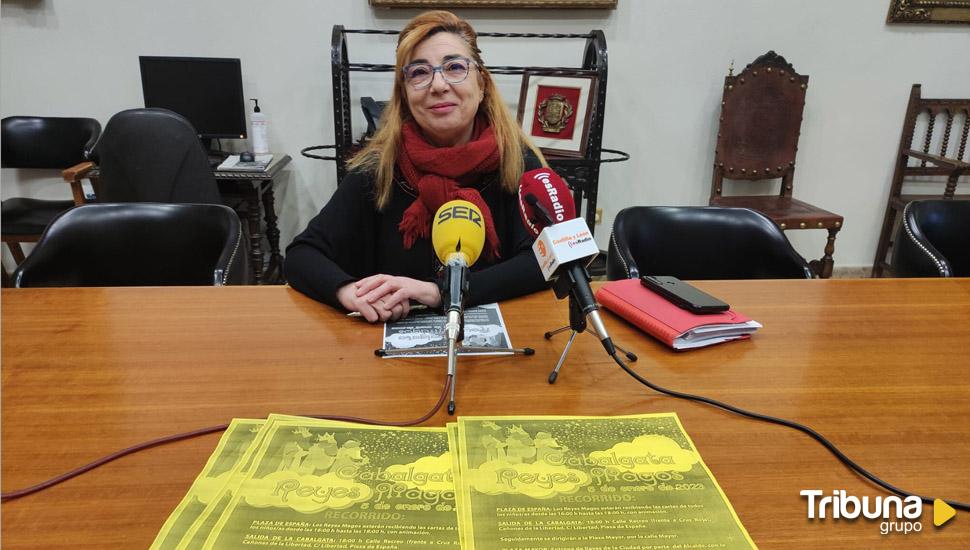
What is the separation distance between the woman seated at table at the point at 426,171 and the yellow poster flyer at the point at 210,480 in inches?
18.9

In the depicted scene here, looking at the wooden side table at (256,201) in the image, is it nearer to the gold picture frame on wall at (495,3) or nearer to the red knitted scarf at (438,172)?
the gold picture frame on wall at (495,3)

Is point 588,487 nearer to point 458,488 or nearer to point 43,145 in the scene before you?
point 458,488

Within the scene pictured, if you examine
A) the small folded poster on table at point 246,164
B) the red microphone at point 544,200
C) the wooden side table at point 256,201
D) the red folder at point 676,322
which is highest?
the red microphone at point 544,200

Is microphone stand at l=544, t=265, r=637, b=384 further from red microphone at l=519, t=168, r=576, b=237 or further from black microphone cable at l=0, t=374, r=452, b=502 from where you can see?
black microphone cable at l=0, t=374, r=452, b=502

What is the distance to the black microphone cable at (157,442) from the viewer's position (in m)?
0.59

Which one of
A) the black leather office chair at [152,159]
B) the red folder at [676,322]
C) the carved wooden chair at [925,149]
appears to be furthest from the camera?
the carved wooden chair at [925,149]

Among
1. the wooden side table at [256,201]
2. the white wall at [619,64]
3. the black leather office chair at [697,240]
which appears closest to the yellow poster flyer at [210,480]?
the black leather office chair at [697,240]

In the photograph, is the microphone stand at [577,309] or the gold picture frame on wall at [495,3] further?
the gold picture frame on wall at [495,3]

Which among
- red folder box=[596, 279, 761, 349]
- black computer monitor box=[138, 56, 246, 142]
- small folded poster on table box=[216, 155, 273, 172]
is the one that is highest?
black computer monitor box=[138, 56, 246, 142]

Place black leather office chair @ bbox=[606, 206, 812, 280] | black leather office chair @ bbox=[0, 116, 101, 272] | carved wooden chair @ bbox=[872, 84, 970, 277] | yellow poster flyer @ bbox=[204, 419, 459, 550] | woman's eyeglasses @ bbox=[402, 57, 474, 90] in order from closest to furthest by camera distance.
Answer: yellow poster flyer @ bbox=[204, 419, 459, 550] → woman's eyeglasses @ bbox=[402, 57, 474, 90] → black leather office chair @ bbox=[606, 206, 812, 280] → black leather office chair @ bbox=[0, 116, 101, 272] → carved wooden chair @ bbox=[872, 84, 970, 277]

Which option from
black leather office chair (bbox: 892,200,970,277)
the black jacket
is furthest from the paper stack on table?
black leather office chair (bbox: 892,200,970,277)

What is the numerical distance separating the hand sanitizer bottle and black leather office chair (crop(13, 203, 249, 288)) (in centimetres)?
143

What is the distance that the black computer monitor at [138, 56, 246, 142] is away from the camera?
260 cm

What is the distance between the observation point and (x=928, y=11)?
282 centimetres
